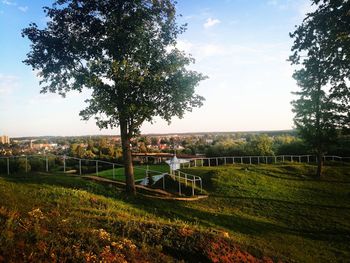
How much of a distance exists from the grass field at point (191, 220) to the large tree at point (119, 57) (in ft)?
18.1

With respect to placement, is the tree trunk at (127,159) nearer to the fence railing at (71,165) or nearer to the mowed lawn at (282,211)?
the mowed lawn at (282,211)

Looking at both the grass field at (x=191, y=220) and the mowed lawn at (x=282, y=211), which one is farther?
the mowed lawn at (x=282, y=211)

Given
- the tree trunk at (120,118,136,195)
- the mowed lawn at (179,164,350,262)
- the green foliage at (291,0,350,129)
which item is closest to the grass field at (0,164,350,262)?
the mowed lawn at (179,164,350,262)

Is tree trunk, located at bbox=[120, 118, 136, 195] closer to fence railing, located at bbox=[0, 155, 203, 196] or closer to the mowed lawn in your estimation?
the mowed lawn

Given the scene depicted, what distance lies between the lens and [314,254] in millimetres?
15562

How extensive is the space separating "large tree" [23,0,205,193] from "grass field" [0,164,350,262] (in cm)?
552

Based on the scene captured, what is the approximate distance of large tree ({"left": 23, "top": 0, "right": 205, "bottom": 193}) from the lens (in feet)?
63.1

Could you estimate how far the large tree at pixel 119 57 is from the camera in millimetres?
19234

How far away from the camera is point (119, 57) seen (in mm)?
20016

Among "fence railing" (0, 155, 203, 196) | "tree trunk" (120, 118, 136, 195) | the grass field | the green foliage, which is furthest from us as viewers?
"fence railing" (0, 155, 203, 196)

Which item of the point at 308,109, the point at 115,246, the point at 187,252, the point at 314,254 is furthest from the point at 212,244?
the point at 308,109

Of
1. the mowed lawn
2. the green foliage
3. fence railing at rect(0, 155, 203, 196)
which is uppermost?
the green foliage

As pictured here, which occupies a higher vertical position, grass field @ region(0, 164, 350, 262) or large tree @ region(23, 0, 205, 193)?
large tree @ region(23, 0, 205, 193)

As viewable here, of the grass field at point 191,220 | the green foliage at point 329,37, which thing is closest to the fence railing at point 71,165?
the grass field at point 191,220
